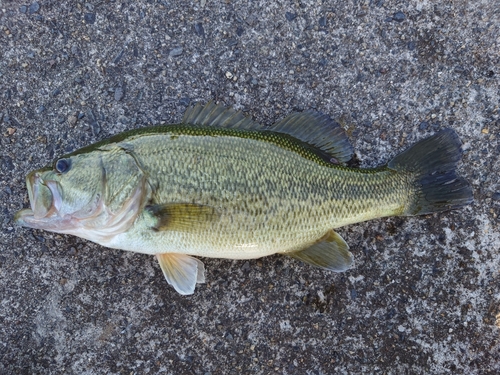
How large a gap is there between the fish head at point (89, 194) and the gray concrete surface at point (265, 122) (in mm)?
460

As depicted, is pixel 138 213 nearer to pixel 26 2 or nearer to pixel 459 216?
pixel 26 2

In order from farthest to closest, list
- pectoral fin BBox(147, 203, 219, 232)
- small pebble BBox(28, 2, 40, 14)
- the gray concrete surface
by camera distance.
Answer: small pebble BBox(28, 2, 40, 14)
the gray concrete surface
pectoral fin BBox(147, 203, 219, 232)

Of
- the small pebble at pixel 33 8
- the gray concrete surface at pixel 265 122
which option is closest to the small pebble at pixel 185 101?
the gray concrete surface at pixel 265 122

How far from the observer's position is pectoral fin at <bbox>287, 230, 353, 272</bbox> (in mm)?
2510

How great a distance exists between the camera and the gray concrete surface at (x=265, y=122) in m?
2.72

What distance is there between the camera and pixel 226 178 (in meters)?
2.33

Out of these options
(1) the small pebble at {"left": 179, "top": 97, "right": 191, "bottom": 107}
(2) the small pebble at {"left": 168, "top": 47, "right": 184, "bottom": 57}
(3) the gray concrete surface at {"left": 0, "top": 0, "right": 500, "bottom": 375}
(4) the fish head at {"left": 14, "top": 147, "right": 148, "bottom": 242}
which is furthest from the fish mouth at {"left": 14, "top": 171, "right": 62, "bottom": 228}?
(2) the small pebble at {"left": 168, "top": 47, "right": 184, "bottom": 57}

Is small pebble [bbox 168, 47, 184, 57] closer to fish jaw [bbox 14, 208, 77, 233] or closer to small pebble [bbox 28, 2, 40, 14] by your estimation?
small pebble [bbox 28, 2, 40, 14]

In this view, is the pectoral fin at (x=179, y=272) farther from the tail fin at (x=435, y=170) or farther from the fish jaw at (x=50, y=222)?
the tail fin at (x=435, y=170)

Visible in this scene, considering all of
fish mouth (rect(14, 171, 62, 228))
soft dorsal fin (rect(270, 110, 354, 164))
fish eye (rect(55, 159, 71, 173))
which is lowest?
fish mouth (rect(14, 171, 62, 228))

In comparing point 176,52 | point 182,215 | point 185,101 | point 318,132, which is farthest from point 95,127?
point 318,132

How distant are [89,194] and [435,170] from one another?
6.80 ft

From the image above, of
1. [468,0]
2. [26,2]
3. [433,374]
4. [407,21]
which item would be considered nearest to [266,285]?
[433,374]

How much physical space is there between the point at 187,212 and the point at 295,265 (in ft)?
2.88
